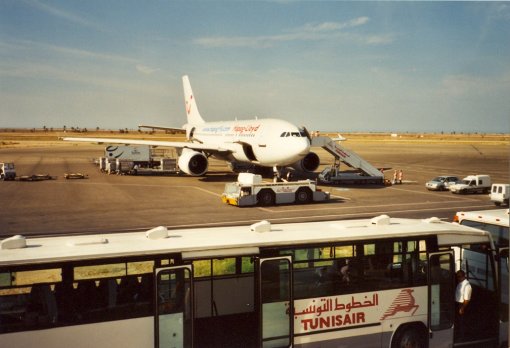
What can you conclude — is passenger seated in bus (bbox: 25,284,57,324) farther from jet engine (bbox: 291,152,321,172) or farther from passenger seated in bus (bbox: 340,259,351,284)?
jet engine (bbox: 291,152,321,172)

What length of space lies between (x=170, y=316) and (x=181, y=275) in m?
0.80

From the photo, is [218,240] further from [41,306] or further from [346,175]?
[346,175]

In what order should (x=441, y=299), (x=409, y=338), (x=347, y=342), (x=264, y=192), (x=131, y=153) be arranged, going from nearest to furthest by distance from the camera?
(x=347, y=342) → (x=409, y=338) → (x=441, y=299) → (x=264, y=192) → (x=131, y=153)

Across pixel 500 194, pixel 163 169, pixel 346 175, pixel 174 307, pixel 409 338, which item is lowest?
pixel 409 338

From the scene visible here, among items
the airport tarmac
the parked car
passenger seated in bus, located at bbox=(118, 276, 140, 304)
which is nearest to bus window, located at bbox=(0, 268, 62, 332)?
passenger seated in bus, located at bbox=(118, 276, 140, 304)

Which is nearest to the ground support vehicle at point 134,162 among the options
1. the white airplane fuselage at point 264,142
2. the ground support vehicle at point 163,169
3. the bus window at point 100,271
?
the ground support vehicle at point 163,169

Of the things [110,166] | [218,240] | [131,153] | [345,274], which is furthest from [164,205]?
[131,153]

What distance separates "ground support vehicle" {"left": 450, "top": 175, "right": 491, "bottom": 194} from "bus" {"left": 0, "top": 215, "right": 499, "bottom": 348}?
28.1 metres

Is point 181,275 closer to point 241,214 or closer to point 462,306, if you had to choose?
point 462,306

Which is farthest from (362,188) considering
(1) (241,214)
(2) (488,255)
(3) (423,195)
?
(2) (488,255)

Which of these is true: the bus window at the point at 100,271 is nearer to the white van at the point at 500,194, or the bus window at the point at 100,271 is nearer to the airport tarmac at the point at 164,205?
the airport tarmac at the point at 164,205

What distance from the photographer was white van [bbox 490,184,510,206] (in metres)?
31.2

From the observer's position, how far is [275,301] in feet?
32.3

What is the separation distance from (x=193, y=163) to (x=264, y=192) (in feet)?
47.5
